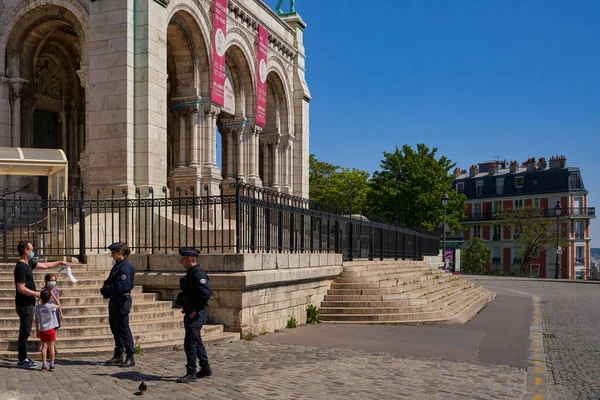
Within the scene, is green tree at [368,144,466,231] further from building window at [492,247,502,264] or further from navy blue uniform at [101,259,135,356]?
navy blue uniform at [101,259,135,356]

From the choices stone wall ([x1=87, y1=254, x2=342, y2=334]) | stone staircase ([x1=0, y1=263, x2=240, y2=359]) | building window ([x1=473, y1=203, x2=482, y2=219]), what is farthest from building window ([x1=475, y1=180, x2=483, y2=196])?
stone staircase ([x1=0, y1=263, x2=240, y2=359])

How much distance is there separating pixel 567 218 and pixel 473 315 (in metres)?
58.2

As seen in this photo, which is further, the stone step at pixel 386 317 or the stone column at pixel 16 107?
the stone column at pixel 16 107

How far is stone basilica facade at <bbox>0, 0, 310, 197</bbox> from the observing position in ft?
55.0

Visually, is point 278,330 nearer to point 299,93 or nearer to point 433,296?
point 433,296

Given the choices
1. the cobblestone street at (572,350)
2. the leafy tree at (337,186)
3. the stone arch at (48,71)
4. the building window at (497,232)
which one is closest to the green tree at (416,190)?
the leafy tree at (337,186)

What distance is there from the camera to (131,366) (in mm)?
8336

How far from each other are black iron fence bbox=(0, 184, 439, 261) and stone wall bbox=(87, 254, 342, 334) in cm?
33

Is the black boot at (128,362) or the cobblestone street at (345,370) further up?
the black boot at (128,362)

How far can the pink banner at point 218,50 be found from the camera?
2138 centimetres

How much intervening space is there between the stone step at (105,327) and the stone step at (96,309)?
0.27 m

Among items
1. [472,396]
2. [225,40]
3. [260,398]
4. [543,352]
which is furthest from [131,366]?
[225,40]

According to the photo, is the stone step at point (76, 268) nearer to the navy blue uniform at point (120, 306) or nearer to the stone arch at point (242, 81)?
the navy blue uniform at point (120, 306)

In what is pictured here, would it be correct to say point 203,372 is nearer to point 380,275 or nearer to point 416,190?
point 380,275
